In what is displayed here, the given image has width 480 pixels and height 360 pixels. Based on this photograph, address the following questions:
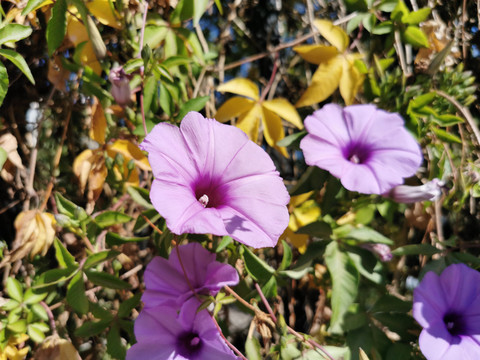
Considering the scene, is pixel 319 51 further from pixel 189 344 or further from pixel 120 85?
pixel 189 344

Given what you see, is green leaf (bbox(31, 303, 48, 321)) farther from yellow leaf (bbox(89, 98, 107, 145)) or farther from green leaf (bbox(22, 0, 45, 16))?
green leaf (bbox(22, 0, 45, 16))

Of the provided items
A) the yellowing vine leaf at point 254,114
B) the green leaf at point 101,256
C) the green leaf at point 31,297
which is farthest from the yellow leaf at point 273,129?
the green leaf at point 31,297

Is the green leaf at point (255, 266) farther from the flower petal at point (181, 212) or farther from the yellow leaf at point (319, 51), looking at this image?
the yellow leaf at point (319, 51)

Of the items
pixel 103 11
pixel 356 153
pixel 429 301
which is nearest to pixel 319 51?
pixel 356 153

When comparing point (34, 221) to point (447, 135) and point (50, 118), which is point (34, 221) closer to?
point (50, 118)

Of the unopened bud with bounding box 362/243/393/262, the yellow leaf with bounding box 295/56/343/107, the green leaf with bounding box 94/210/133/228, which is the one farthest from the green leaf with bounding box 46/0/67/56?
the unopened bud with bounding box 362/243/393/262
